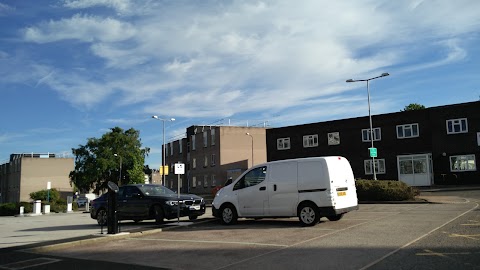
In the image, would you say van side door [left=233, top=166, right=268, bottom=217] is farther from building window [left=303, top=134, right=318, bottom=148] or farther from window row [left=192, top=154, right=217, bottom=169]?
window row [left=192, top=154, right=217, bottom=169]

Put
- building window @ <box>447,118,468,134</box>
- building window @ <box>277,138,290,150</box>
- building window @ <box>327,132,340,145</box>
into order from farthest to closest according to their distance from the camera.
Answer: building window @ <box>277,138,290,150</box> < building window @ <box>327,132,340,145</box> < building window @ <box>447,118,468,134</box>

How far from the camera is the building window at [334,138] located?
45619mm

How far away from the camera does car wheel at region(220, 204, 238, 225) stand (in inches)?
566

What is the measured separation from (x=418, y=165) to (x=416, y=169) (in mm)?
418

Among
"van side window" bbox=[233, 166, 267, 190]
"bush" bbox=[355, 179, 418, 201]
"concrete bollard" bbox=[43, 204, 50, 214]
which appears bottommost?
"concrete bollard" bbox=[43, 204, 50, 214]

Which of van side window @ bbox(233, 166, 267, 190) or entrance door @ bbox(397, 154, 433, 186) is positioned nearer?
van side window @ bbox(233, 166, 267, 190)

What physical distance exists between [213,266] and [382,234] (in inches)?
181

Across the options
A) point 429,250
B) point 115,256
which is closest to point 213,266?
point 115,256

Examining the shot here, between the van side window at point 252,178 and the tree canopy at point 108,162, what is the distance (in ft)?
180

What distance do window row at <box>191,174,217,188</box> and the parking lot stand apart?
158ft

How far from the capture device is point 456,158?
122ft

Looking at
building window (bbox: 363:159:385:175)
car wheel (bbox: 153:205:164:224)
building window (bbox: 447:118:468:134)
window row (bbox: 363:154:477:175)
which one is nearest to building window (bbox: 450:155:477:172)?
window row (bbox: 363:154:477:175)

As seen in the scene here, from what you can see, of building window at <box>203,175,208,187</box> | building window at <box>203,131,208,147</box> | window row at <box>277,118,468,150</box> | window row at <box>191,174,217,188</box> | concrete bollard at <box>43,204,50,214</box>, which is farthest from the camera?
building window at <box>203,131,208,147</box>

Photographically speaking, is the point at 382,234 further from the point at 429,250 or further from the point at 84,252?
the point at 84,252
